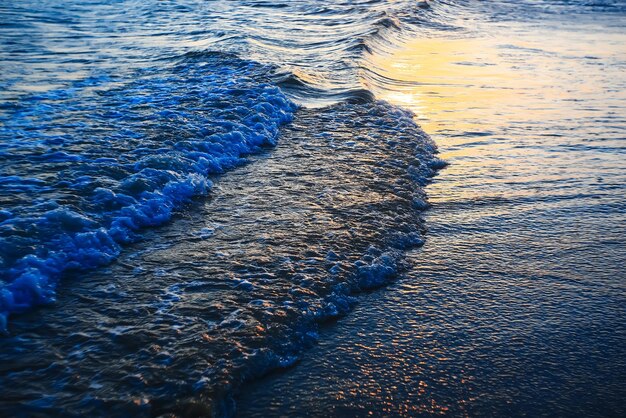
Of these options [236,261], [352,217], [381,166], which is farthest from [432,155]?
[236,261]

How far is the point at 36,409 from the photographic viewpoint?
2.82 m

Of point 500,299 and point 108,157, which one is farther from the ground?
point 108,157

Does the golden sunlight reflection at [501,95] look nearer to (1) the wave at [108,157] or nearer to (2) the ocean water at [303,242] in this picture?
(2) the ocean water at [303,242]

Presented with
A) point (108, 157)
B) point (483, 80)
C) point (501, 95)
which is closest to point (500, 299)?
point (108, 157)

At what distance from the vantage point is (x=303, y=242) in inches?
182

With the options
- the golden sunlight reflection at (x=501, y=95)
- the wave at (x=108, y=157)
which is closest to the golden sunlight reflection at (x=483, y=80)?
the golden sunlight reflection at (x=501, y=95)

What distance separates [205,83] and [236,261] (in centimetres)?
566

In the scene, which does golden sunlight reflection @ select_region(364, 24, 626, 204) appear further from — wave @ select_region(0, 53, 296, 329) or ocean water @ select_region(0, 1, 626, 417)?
wave @ select_region(0, 53, 296, 329)

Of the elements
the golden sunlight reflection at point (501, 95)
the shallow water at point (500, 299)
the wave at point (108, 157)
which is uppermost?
the wave at point (108, 157)

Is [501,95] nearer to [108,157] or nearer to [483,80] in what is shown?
[483,80]

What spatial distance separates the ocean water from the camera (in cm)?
315

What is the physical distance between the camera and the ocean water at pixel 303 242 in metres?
3.15

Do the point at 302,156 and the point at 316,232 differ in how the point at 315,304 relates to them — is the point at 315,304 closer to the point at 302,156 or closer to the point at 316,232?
the point at 316,232

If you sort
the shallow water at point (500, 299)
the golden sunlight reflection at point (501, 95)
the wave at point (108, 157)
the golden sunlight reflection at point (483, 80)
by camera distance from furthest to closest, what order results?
the golden sunlight reflection at point (483, 80), the golden sunlight reflection at point (501, 95), the wave at point (108, 157), the shallow water at point (500, 299)
